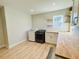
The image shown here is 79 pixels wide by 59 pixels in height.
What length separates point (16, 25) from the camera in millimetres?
3822

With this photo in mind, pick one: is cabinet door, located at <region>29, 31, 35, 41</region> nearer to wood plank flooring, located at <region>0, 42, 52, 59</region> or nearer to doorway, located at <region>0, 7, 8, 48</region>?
wood plank flooring, located at <region>0, 42, 52, 59</region>

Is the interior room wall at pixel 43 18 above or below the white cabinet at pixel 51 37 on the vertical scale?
above

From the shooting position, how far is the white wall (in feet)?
11.0

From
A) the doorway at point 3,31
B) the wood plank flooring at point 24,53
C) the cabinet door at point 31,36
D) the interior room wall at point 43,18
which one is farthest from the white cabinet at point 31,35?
the doorway at point 3,31

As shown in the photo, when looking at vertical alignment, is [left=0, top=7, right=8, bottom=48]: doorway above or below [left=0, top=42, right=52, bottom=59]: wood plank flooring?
above

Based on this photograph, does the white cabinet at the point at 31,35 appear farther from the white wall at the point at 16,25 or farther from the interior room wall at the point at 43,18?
the interior room wall at the point at 43,18

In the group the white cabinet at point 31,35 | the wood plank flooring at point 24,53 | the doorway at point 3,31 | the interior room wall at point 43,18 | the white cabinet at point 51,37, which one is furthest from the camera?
the white cabinet at point 31,35

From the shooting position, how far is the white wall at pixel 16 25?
3347mm

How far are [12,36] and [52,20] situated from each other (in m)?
2.68

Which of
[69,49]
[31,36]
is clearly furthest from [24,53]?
[69,49]

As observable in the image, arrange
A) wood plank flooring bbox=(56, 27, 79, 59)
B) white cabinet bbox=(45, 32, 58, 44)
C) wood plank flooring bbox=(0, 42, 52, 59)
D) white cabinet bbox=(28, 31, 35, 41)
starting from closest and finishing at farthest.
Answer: wood plank flooring bbox=(56, 27, 79, 59)
wood plank flooring bbox=(0, 42, 52, 59)
white cabinet bbox=(45, 32, 58, 44)
white cabinet bbox=(28, 31, 35, 41)

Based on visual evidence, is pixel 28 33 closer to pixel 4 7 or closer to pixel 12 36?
pixel 12 36

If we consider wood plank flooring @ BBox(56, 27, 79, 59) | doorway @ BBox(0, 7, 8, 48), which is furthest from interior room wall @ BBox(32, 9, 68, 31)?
wood plank flooring @ BBox(56, 27, 79, 59)

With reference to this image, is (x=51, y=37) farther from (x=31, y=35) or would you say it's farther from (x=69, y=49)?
(x=69, y=49)
